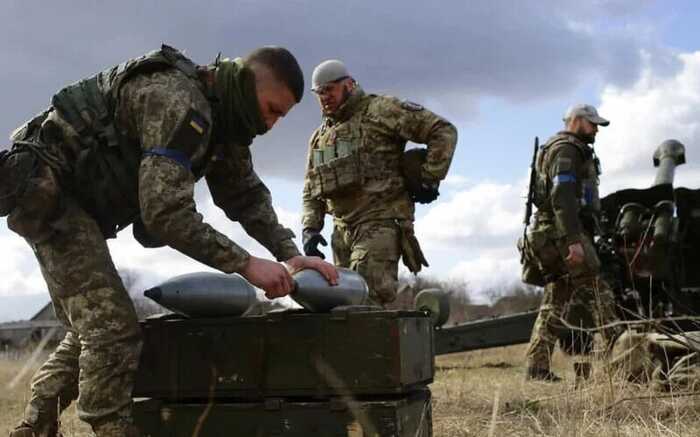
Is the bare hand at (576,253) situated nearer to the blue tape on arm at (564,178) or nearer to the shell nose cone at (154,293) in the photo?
the blue tape on arm at (564,178)

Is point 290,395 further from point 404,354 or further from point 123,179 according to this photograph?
point 123,179

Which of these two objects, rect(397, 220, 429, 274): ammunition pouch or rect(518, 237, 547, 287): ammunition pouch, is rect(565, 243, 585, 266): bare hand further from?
rect(397, 220, 429, 274): ammunition pouch

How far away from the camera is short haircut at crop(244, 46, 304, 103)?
371cm

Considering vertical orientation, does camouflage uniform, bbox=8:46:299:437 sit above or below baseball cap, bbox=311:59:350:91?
below

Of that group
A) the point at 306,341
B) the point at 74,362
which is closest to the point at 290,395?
the point at 306,341

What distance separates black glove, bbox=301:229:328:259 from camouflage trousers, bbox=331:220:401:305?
0.97 ft

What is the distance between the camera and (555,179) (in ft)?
23.6

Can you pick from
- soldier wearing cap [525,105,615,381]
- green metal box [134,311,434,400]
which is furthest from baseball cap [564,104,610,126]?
green metal box [134,311,434,400]

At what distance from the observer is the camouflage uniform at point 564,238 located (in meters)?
7.14

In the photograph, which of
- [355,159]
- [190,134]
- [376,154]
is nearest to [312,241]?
[355,159]

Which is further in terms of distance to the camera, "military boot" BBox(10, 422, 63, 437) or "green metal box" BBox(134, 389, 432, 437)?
"military boot" BBox(10, 422, 63, 437)

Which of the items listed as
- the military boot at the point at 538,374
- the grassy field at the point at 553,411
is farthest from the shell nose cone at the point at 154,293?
the military boot at the point at 538,374

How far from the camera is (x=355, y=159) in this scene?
20.1ft

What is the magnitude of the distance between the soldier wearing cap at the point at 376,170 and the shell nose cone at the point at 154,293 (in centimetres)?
228
